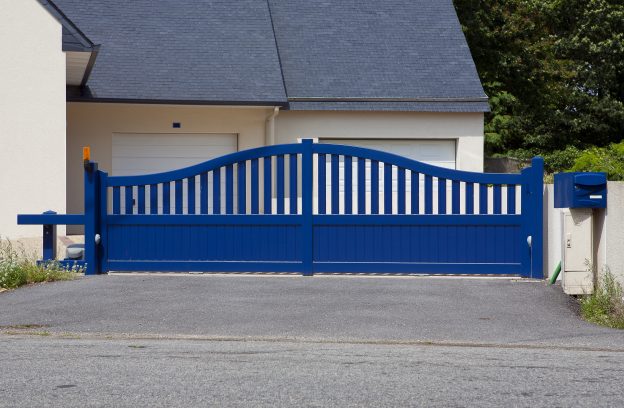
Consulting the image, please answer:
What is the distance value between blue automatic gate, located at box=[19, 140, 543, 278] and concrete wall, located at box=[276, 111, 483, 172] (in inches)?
289

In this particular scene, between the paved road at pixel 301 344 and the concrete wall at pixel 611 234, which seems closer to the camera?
the paved road at pixel 301 344

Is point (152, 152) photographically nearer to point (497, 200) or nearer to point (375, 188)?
point (375, 188)

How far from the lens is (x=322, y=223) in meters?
13.6

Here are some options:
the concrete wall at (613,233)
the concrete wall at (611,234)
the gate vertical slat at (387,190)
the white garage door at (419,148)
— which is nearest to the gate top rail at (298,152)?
the gate vertical slat at (387,190)

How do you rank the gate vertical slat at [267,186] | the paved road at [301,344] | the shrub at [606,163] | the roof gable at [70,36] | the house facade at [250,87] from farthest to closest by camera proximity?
the house facade at [250,87], the roof gable at [70,36], the gate vertical slat at [267,186], the shrub at [606,163], the paved road at [301,344]

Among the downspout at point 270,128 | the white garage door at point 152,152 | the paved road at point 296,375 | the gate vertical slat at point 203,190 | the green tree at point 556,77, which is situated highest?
the green tree at point 556,77

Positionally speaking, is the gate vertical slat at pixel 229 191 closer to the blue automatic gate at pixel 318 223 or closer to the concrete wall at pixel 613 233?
the blue automatic gate at pixel 318 223

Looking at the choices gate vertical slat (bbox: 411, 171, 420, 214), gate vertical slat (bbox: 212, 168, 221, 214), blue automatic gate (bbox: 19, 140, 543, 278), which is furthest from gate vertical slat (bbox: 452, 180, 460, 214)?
gate vertical slat (bbox: 212, 168, 221, 214)

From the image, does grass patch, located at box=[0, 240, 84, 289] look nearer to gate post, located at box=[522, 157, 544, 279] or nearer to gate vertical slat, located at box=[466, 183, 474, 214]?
gate vertical slat, located at box=[466, 183, 474, 214]

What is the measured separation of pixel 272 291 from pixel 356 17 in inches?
505

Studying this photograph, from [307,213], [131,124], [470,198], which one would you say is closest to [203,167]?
[307,213]

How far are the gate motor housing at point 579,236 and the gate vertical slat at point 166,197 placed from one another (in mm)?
5302

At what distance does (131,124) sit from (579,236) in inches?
439

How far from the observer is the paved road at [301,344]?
710 centimetres
